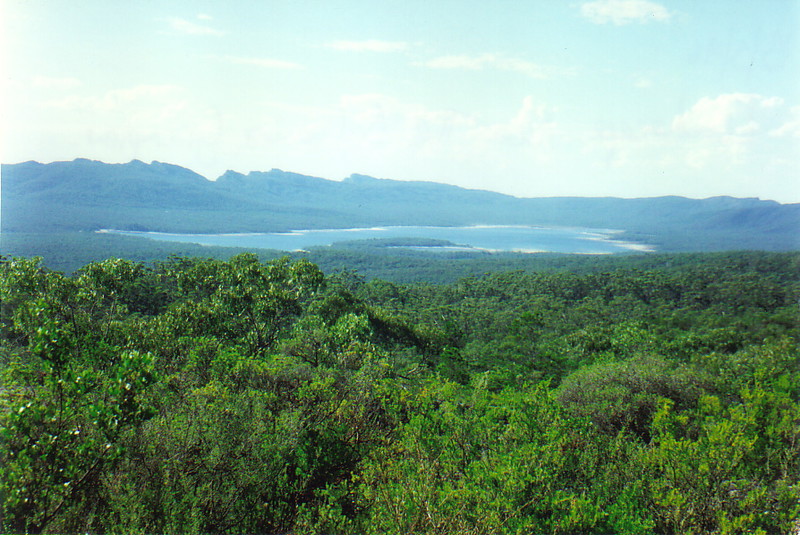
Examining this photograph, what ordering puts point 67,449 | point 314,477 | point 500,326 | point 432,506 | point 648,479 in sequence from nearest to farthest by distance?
point 67,449 → point 432,506 → point 648,479 → point 314,477 → point 500,326

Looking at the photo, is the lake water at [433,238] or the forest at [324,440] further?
the lake water at [433,238]

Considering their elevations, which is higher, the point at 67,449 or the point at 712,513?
the point at 67,449

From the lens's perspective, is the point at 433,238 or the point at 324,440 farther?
the point at 433,238

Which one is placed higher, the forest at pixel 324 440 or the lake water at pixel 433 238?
the lake water at pixel 433 238

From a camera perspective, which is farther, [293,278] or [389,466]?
[293,278]

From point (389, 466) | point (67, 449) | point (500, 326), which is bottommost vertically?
point (500, 326)

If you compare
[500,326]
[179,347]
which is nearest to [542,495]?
[179,347]

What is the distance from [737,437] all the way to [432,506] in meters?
4.44

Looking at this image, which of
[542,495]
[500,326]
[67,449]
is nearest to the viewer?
[67,449]

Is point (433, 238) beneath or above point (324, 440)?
above

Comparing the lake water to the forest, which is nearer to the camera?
the forest

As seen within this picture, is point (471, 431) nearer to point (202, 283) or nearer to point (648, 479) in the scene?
point (648, 479)

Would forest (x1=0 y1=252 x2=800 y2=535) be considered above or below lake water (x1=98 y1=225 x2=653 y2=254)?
below

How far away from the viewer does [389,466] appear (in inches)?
264
